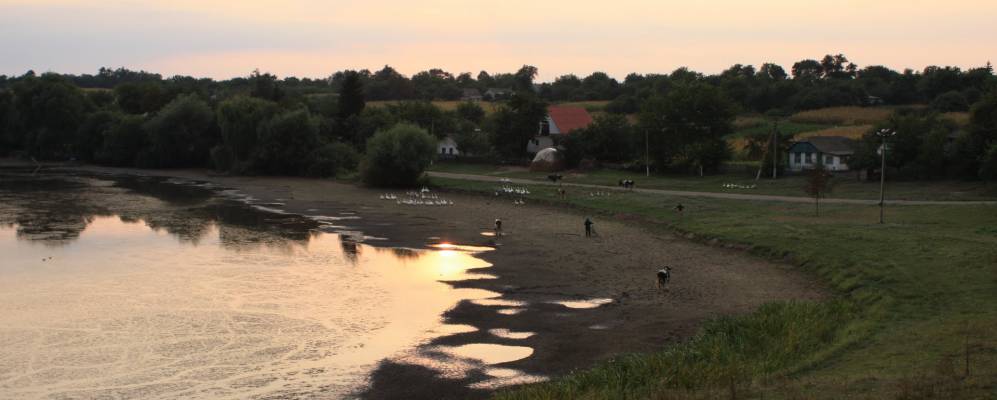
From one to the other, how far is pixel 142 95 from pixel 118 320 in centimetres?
11380

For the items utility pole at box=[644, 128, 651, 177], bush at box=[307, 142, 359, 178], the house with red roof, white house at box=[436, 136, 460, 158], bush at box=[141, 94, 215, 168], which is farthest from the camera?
white house at box=[436, 136, 460, 158]

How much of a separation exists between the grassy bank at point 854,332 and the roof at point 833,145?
29.7 meters

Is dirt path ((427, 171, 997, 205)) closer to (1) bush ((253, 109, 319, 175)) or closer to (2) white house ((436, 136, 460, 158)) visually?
(1) bush ((253, 109, 319, 175))

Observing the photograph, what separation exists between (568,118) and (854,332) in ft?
268

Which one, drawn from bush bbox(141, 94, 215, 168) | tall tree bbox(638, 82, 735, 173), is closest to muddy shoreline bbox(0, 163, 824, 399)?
tall tree bbox(638, 82, 735, 173)

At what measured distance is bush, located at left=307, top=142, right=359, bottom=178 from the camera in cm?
9675

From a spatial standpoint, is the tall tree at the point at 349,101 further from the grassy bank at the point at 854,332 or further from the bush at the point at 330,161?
the grassy bank at the point at 854,332

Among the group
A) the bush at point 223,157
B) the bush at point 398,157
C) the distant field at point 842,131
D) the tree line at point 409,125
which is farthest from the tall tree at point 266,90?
the distant field at point 842,131

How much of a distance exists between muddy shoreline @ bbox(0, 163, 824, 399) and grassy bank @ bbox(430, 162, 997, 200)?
574 inches

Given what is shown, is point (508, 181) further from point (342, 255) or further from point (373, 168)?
point (342, 255)

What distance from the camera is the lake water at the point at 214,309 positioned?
24.1 m

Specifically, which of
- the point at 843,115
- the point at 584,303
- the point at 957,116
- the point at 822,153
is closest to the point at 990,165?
the point at 822,153

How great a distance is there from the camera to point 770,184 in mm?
70812

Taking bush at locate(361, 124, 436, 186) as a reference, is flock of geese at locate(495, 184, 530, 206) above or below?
below
